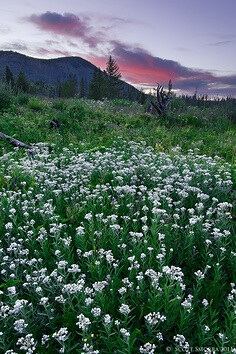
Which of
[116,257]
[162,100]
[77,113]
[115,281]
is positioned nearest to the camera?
[115,281]

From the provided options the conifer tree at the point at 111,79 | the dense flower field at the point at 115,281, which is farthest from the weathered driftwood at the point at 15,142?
the conifer tree at the point at 111,79

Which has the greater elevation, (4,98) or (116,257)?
(4,98)

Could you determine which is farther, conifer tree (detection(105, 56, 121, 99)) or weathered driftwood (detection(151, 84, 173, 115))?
conifer tree (detection(105, 56, 121, 99))

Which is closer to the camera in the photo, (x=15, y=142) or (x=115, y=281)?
(x=115, y=281)

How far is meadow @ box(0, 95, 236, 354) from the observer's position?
2203 mm

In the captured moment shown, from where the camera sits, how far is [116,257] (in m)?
3.31

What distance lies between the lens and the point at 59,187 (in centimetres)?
534

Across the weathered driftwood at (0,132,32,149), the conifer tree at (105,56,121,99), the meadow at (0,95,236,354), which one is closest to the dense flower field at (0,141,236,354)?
the meadow at (0,95,236,354)

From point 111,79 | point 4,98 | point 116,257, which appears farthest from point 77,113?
point 111,79

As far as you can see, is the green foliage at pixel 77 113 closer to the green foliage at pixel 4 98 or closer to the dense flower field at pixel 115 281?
the green foliage at pixel 4 98

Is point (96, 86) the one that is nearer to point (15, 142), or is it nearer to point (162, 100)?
point (162, 100)

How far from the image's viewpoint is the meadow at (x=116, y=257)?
2.20 meters

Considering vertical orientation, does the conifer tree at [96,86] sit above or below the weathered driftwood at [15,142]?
above

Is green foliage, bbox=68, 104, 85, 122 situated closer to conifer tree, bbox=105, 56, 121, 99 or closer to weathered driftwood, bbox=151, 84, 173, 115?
weathered driftwood, bbox=151, 84, 173, 115
